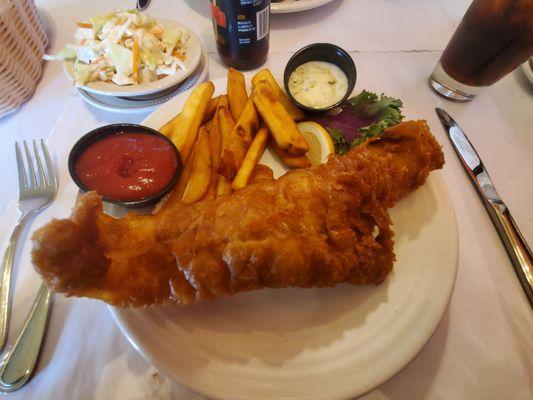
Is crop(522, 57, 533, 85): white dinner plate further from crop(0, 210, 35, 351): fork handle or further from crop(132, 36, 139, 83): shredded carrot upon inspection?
crop(0, 210, 35, 351): fork handle

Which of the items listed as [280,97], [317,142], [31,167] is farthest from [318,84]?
[31,167]

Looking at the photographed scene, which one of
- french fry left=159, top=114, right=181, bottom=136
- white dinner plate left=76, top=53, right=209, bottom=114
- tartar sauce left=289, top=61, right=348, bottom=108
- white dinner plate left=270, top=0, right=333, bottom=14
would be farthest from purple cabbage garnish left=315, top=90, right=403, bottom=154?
white dinner plate left=270, top=0, right=333, bottom=14

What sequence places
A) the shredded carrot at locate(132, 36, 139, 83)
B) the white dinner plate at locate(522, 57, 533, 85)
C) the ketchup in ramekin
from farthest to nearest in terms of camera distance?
the white dinner plate at locate(522, 57, 533, 85), the shredded carrot at locate(132, 36, 139, 83), the ketchup in ramekin

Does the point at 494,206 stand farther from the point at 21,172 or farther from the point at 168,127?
the point at 21,172

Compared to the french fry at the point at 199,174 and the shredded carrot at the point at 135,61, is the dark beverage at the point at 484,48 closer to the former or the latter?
the french fry at the point at 199,174

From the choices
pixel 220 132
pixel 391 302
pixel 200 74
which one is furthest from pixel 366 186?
pixel 200 74

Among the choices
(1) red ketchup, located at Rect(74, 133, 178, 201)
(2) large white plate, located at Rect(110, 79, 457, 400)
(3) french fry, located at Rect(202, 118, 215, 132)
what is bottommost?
(2) large white plate, located at Rect(110, 79, 457, 400)
